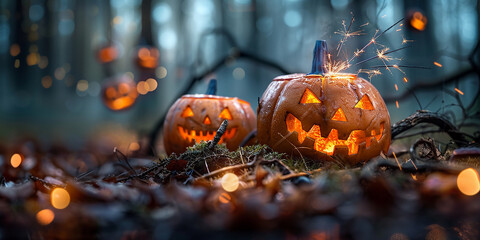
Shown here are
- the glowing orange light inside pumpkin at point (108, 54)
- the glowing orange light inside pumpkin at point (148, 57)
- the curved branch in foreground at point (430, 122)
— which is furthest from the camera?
the glowing orange light inside pumpkin at point (108, 54)

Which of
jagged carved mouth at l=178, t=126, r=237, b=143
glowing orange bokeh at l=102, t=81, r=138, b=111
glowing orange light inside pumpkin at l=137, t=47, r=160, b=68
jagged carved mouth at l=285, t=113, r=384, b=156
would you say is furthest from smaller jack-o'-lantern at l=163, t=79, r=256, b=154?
glowing orange bokeh at l=102, t=81, r=138, b=111

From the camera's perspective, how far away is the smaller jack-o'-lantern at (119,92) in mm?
4453

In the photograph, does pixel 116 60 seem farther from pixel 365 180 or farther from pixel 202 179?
pixel 365 180

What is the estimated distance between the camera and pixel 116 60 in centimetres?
483

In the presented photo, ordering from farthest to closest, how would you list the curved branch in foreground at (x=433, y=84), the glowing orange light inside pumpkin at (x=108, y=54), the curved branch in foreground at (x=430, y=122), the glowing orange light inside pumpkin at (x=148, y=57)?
the glowing orange light inside pumpkin at (x=108, y=54)
the glowing orange light inside pumpkin at (x=148, y=57)
the curved branch in foreground at (x=433, y=84)
the curved branch in foreground at (x=430, y=122)

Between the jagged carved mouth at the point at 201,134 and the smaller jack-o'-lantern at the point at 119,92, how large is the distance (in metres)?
2.48

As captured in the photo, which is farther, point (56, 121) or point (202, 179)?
point (56, 121)

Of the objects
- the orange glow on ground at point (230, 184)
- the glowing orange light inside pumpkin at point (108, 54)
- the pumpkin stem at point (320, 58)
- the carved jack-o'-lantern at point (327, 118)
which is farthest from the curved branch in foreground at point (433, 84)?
the glowing orange light inside pumpkin at point (108, 54)

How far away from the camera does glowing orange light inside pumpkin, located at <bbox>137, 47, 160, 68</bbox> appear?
171 inches

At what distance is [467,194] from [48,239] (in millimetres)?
1223

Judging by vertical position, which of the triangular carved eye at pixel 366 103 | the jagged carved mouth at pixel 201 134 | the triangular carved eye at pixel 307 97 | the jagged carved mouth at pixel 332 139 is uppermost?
the triangular carved eye at pixel 307 97

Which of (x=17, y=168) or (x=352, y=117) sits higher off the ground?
(x=352, y=117)

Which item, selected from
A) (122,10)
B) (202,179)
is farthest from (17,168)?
(122,10)

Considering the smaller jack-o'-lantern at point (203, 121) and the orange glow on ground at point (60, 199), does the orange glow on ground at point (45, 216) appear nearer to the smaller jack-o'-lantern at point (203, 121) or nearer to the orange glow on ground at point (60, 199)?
the orange glow on ground at point (60, 199)
